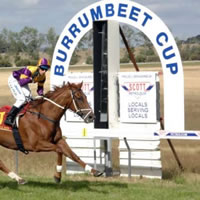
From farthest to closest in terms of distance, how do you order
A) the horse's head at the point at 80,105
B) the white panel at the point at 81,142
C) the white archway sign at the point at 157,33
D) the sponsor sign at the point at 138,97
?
the white panel at the point at 81,142 < the sponsor sign at the point at 138,97 < the white archway sign at the point at 157,33 < the horse's head at the point at 80,105

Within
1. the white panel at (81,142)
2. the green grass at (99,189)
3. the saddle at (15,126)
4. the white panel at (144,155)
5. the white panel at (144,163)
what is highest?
the saddle at (15,126)

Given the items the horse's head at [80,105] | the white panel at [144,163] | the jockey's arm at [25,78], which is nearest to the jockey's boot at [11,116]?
the jockey's arm at [25,78]

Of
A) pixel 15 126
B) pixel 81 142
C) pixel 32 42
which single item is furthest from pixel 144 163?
pixel 32 42

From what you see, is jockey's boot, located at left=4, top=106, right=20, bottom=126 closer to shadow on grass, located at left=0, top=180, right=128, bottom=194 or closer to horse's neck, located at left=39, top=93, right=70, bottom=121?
horse's neck, located at left=39, top=93, right=70, bottom=121

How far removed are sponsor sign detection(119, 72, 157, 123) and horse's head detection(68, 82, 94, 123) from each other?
2.11 m

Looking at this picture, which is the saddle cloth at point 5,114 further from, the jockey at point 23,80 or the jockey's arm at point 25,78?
the jockey's arm at point 25,78

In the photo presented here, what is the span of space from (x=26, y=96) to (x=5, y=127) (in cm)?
57

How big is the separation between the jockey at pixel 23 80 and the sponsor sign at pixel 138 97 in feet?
6.70

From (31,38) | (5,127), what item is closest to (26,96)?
(5,127)

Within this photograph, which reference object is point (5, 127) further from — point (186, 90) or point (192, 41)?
point (192, 41)

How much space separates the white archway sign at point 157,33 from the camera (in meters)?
10.0

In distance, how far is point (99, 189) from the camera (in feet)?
28.2

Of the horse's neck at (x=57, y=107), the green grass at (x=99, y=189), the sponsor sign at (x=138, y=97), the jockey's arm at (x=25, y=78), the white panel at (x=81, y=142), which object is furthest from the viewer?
the white panel at (x=81, y=142)

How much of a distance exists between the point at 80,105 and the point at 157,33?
2.60m
